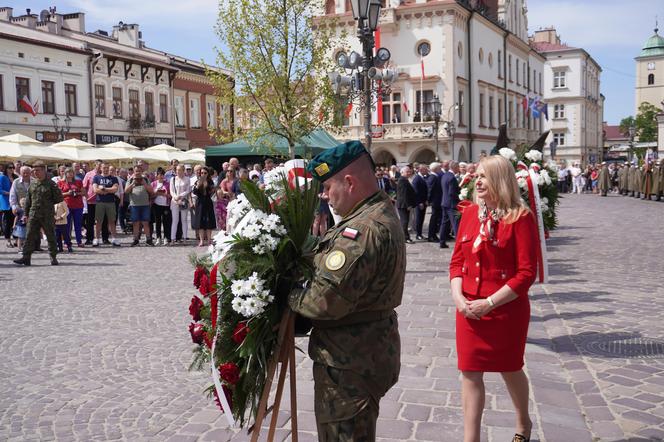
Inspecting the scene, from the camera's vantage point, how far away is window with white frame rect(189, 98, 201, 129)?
4893cm

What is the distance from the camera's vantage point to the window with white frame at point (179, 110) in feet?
155

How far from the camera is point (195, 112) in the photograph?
49.6 meters

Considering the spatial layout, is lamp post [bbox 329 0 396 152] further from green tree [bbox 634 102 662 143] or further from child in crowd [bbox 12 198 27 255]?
green tree [bbox 634 102 662 143]

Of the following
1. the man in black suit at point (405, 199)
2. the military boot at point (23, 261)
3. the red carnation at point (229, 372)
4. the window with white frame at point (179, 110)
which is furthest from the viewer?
the window with white frame at point (179, 110)

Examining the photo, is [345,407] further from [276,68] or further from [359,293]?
[276,68]

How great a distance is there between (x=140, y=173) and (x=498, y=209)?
13192 millimetres

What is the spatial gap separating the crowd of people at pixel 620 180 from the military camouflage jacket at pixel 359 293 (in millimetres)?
24012

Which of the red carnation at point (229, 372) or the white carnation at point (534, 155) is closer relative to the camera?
the red carnation at point (229, 372)

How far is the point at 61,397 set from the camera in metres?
5.11

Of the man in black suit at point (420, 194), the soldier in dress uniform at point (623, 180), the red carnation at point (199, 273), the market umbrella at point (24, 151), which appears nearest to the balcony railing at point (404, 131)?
the soldier in dress uniform at point (623, 180)

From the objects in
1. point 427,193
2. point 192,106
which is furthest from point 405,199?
point 192,106

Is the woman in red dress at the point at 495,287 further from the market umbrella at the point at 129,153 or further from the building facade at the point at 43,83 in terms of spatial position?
the building facade at the point at 43,83

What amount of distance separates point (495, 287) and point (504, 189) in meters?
0.57

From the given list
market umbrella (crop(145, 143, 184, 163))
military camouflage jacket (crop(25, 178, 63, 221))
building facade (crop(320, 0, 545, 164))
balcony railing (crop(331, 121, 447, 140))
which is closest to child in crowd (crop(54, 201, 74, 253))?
military camouflage jacket (crop(25, 178, 63, 221))
